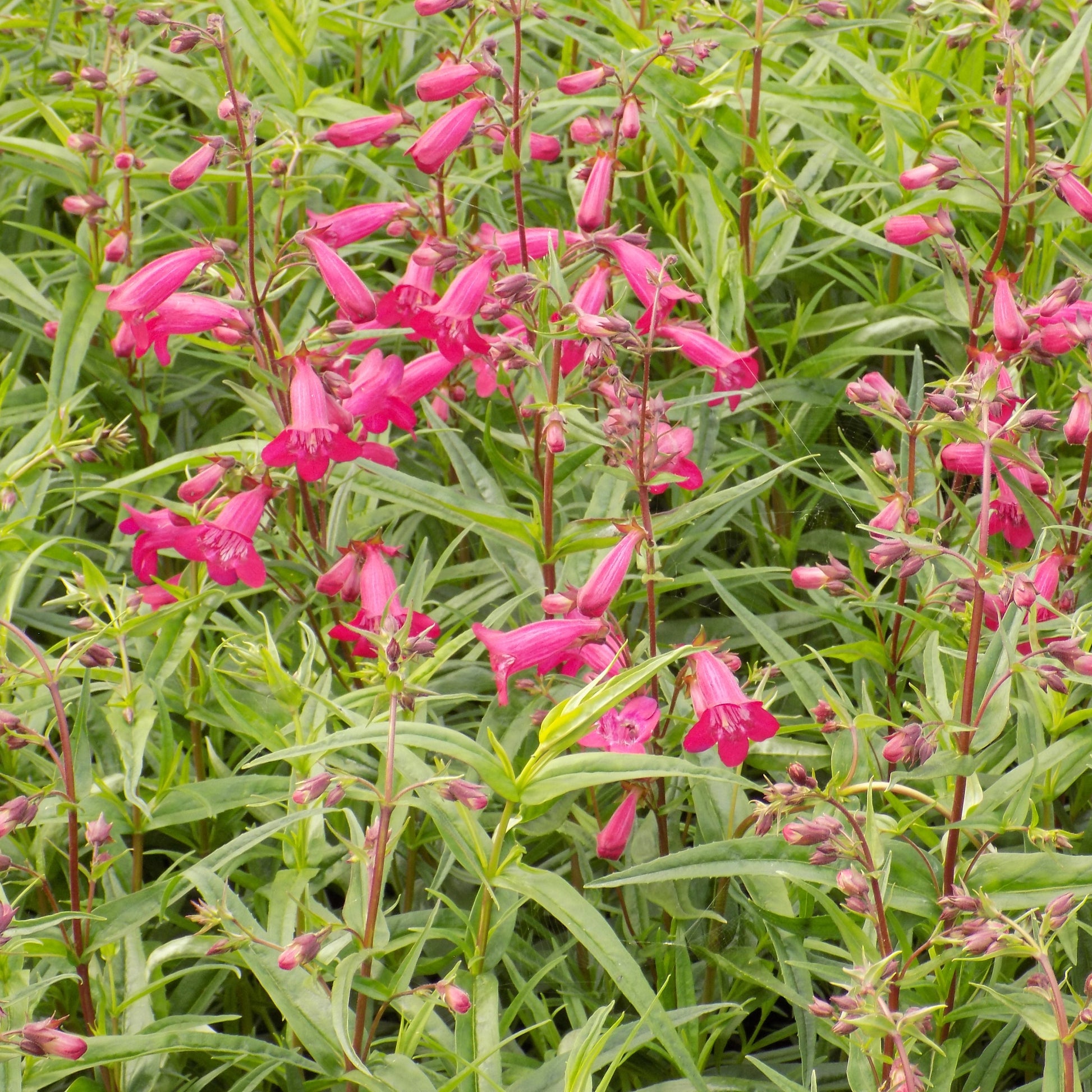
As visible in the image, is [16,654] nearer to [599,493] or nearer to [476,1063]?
[599,493]

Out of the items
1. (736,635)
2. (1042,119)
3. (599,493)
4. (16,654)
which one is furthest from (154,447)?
(1042,119)

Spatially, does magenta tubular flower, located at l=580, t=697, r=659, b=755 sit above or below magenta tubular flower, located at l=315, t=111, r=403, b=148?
below

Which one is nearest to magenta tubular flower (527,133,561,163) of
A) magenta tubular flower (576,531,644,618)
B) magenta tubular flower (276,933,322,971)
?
magenta tubular flower (576,531,644,618)

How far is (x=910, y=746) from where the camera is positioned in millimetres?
1774

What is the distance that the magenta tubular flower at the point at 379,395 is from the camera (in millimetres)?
2443

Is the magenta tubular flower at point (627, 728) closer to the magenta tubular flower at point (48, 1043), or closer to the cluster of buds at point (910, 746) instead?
the cluster of buds at point (910, 746)

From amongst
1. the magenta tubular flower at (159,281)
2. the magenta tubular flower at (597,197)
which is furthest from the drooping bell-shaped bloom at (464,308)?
the magenta tubular flower at (159,281)

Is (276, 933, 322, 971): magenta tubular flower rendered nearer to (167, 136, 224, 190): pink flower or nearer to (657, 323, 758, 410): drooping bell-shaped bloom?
(657, 323, 758, 410): drooping bell-shaped bloom

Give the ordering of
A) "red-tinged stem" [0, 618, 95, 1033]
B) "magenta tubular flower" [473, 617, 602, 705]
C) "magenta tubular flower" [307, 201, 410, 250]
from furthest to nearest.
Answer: "magenta tubular flower" [307, 201, 410, 250]
"magenta tubular flower" [473, 617, 602, 705]
"red-tinged stem" [0, 618, 95, 1033]

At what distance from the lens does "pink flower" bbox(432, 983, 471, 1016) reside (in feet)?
5.61

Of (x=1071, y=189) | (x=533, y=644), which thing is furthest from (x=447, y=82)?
(x=1071, y=189)

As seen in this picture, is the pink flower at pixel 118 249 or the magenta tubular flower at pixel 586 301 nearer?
the magenta tubular flower at pixel 586 301

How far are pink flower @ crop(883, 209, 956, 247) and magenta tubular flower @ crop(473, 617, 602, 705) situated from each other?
1.10 m

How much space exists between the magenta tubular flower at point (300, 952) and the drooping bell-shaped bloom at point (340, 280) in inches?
46.7
